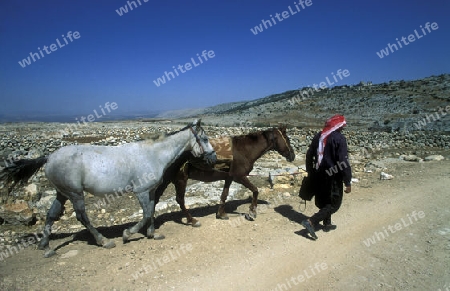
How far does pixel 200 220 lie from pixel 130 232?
6.21 feet

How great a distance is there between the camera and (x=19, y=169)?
5414mm

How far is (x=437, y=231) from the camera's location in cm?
Result: 604

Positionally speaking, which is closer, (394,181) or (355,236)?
(355,236)

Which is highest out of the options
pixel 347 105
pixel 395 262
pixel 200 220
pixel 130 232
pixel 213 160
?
pixel 213 160

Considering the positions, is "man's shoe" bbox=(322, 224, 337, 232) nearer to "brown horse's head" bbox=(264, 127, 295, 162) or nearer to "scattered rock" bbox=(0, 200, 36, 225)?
"brown horse's head" bbox=(264, 127, 295, 162)

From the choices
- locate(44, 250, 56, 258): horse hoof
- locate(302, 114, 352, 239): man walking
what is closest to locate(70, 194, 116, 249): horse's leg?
locate(44, 250, 56, 258): horse hoof

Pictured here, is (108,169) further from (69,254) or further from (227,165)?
(227,165)

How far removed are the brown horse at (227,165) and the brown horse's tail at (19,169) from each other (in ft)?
8.29

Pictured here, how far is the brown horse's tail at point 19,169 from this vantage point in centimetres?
537

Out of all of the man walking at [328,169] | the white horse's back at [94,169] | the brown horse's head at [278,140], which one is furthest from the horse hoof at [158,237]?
the brown horse's head at [278,140]

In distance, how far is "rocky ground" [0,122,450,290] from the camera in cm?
452

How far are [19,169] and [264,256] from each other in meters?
5.07

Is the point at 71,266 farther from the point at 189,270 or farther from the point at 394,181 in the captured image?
the point at 394,181

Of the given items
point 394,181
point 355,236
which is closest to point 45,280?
point 355,236
